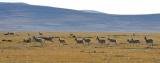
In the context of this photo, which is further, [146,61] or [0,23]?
[0,23]

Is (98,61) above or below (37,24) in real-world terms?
above

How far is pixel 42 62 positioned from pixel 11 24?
180431mm

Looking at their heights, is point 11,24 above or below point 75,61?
below

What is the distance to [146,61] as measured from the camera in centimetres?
1984

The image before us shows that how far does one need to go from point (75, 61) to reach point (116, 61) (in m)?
2.97

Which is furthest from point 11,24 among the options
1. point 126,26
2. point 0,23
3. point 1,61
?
point 1,61

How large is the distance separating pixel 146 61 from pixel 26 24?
181 metres

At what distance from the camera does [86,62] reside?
751 inches

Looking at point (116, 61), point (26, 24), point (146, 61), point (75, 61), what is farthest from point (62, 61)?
point (26, 24)

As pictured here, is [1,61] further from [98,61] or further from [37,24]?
[37,24]

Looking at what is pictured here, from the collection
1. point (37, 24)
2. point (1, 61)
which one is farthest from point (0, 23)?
point (1, 61)

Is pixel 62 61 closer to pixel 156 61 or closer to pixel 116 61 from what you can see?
pixel 116 61

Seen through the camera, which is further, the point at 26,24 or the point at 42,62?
the point at 26,24

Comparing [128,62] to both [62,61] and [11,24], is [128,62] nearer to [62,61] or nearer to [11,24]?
[62,61]
